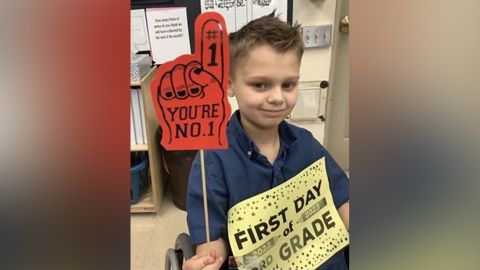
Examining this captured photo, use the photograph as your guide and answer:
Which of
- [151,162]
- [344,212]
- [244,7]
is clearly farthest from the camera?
[151,162]

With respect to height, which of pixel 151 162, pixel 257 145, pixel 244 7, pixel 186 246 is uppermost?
pixel 244 7

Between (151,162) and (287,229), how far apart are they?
4.03ft

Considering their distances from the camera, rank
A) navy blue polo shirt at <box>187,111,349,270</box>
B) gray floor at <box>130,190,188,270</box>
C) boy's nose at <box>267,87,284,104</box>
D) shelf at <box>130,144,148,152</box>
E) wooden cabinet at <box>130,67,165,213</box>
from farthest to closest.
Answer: shelf at <box>130,144,148,152</box> < wooden cabinet at <box>130,67,165,213</box> < gray floor at <box>130,190,188,270</box> < navy blue polo shirt at <box>187,111,349,270</box> < boy's nose at <box>267,87,284,104</box>

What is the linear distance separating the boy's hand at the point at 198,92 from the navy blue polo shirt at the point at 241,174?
0.25 meters

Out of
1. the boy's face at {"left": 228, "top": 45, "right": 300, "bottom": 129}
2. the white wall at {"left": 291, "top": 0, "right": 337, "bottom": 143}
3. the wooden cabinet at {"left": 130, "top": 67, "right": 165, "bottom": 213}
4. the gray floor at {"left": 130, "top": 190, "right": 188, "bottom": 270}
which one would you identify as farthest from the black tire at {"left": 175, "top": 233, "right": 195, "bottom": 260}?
the white wall at {"left": 291, "top": 0, "right": 337, "bottom": 143}

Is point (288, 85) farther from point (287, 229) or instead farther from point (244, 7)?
point (244, 7)

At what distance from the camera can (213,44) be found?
45cm

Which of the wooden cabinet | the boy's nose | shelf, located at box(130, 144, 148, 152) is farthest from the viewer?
shelf, located at box(130, 144, 148, 152)

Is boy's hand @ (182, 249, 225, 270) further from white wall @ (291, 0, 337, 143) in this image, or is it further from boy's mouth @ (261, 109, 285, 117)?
white wall @ (291, 0, 337, 143)

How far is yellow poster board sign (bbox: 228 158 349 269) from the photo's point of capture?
0.72 metres

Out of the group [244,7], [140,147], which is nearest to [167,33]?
[244,7]

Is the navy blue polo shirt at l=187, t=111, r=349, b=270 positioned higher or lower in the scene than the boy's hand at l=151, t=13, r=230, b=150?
lower

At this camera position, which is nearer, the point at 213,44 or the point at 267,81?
the point at 213,44
